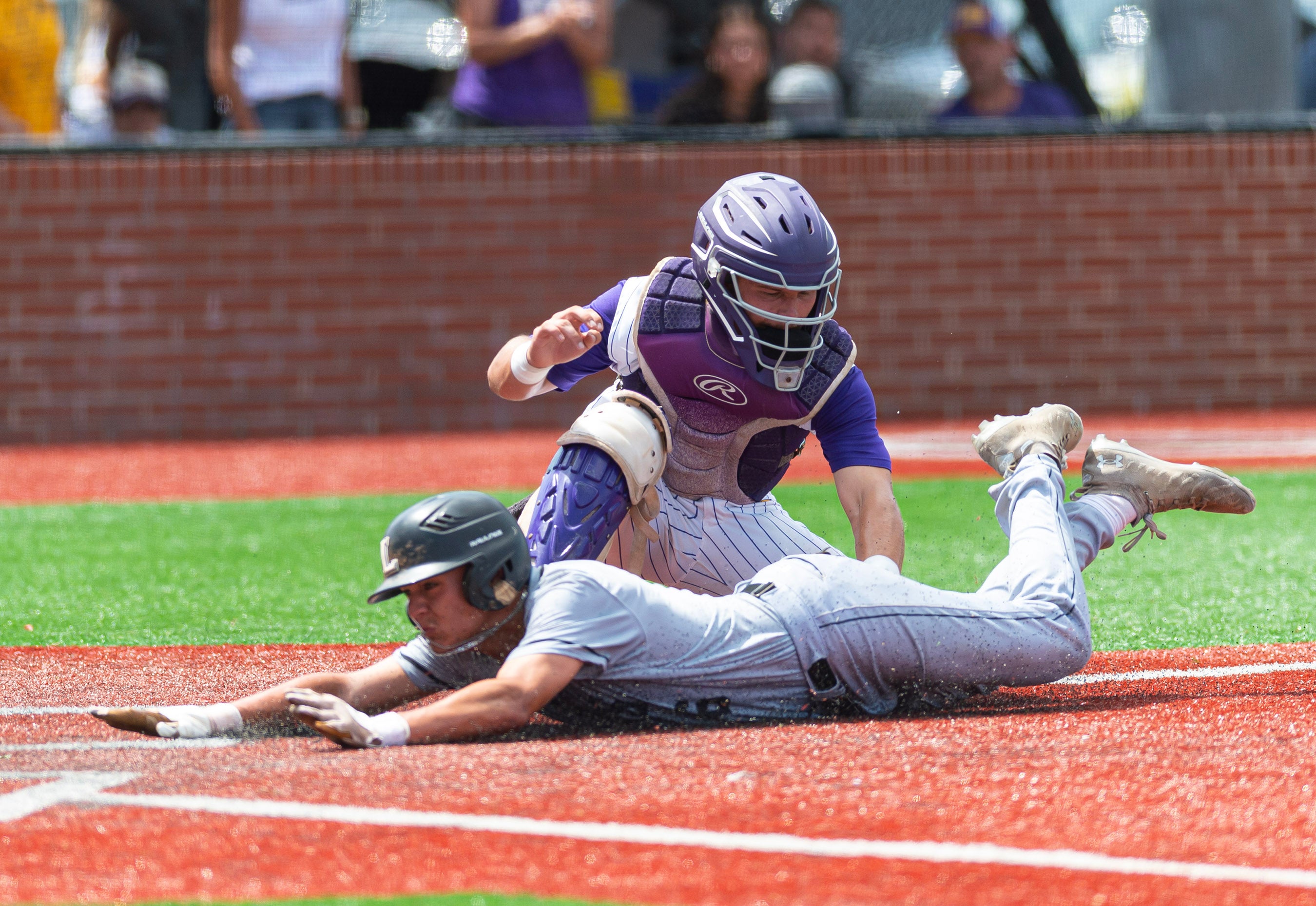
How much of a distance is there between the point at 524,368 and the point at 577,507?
60 centimetres

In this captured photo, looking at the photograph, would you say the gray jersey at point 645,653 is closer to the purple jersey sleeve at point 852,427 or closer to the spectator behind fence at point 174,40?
the purple jersey sleeve at point 852,427

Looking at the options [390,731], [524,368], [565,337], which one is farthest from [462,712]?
[524,368]

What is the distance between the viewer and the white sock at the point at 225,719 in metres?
4.11

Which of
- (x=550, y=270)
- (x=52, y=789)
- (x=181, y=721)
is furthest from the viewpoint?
(x=550, y=270)

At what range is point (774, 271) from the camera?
464 cm

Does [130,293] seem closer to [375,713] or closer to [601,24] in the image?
[601,24]

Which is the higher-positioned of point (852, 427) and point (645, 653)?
point (852, 427)

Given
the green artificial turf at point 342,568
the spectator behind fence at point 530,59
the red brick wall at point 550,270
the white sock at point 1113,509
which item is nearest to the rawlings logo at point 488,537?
the white sock at point 1113,509

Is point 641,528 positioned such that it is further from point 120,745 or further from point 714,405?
point 120,745

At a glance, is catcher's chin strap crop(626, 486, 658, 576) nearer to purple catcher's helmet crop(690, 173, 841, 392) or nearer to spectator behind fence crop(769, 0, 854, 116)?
purple catcher's helmet crop(690, 173, 841, 392)

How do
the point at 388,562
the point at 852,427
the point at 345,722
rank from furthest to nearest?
the point at 852,427, the point at 388,562, the point at 345,722

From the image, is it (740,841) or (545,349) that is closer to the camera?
(740,841)

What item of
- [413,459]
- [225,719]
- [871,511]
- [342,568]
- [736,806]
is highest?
[871,511]

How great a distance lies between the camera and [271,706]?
414 centimetres
